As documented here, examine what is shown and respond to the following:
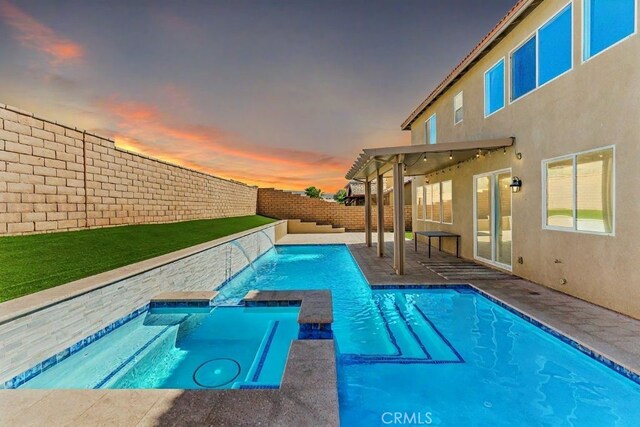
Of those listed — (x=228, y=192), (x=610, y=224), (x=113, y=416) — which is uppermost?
(x=228, y=192)

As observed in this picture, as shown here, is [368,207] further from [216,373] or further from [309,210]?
[309,210]

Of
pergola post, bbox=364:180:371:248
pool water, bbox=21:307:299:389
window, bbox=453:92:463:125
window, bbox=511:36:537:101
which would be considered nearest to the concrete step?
pergola post, bbox=364:180:371:248

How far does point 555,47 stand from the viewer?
659cm

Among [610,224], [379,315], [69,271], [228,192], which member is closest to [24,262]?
[69,271]

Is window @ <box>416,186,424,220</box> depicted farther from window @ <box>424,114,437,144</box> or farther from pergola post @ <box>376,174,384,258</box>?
pergola post @ <box>376,174,384,258</box>

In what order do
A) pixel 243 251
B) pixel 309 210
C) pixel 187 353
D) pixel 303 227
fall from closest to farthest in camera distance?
pixel 187 353 < pixel 243 251 < pixel 303 227 < pixel 309 210

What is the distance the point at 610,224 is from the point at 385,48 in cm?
1269

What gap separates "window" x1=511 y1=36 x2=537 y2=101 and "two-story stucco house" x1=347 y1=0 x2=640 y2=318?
0.03m

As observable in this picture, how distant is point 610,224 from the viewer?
17.6ft

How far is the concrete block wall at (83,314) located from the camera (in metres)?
3.36

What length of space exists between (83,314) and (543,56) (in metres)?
10.0

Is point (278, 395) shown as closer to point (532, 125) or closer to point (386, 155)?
point (386, 155)

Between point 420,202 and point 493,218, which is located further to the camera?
point 420,202

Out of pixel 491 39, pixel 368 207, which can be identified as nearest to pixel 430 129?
pixel 368 207
